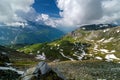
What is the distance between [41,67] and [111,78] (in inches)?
518

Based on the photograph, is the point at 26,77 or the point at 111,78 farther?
the point at 111,78

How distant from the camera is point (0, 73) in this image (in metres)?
37.1

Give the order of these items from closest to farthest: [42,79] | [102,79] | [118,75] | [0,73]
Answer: [42,79]
[102,79]
[118,75]
[0,73]

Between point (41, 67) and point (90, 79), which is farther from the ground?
point (41, 67)

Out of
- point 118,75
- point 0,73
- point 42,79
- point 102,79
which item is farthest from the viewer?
point 0,73

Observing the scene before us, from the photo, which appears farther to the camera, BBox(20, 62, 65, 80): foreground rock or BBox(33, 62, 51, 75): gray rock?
BBox(33, 62, 51, 75): gray rock

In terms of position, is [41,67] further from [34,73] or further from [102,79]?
[102,79]

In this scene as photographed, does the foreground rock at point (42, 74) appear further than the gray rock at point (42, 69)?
No

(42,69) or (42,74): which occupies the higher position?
(42,69)

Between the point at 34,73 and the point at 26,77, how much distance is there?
41.4 inches

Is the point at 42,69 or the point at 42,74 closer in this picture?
the point at 42,74

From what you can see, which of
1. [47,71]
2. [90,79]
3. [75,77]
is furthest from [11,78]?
[47,71]

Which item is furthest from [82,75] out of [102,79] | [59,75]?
[59,75]

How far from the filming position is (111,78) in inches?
1280
